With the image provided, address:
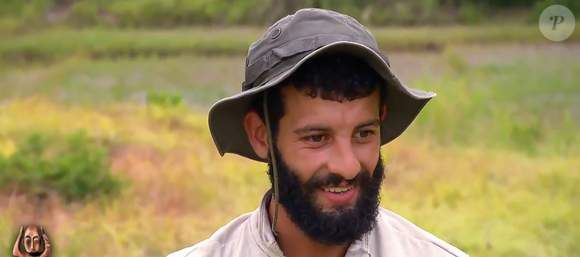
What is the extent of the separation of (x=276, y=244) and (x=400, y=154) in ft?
11.5

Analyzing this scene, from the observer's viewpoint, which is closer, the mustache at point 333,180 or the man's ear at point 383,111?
the mustache at point 333,180

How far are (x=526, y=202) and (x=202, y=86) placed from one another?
3537 millimetres

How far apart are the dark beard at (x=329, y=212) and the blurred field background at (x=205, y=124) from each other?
2106mm

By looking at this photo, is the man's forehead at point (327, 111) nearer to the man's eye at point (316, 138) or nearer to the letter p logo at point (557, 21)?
the man's eye at point (316, 138)

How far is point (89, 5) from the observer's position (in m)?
6.67

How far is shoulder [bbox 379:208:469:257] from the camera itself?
4.62 ft

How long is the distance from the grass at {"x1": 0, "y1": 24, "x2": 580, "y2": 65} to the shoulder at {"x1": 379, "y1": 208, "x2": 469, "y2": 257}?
17.6 ft

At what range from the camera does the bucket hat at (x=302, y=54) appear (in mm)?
1265

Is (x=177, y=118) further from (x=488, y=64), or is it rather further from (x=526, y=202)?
(x=488, y=64)

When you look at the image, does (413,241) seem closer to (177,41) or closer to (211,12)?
(211,12)

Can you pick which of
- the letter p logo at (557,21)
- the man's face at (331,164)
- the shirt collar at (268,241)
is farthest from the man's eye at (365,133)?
the letter p logo at (557,21)

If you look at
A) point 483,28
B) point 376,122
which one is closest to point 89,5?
point 483,28

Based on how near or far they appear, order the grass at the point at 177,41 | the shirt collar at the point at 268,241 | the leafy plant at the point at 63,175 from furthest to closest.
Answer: the grass at the point at 177,41 < the leafy plant at the point at 63,175 < the shirt collar at the point at 268,241

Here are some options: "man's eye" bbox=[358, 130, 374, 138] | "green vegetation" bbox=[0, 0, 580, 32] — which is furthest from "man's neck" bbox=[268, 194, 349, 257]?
"green vegetation" bbox=[0, 0, 580, 32]
